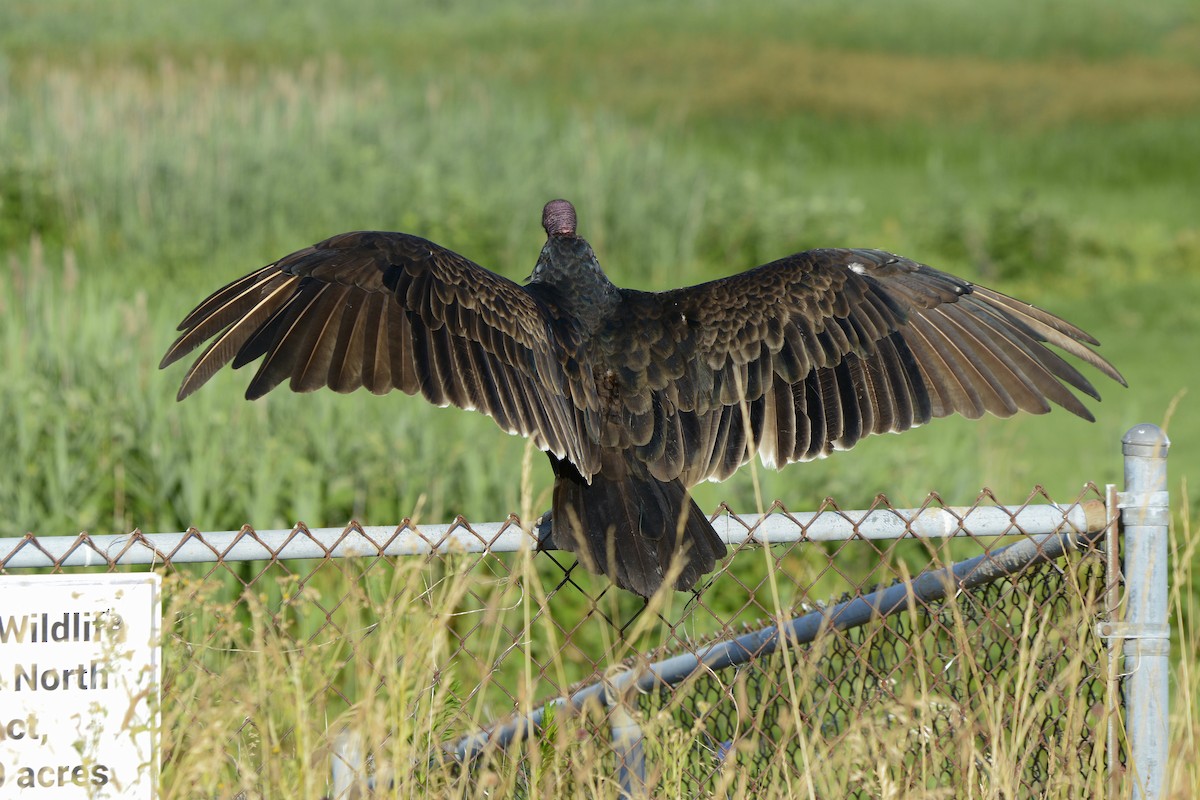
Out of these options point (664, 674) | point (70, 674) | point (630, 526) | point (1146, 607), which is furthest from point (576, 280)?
point (70, 674)

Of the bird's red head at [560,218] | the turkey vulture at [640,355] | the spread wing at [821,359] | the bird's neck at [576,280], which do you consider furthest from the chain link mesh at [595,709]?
the bird's red head at [560,218]

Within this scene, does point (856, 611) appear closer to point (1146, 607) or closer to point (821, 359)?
point (1146, 607)

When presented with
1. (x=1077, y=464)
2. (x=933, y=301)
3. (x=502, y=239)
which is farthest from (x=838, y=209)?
(x=933, y=301)

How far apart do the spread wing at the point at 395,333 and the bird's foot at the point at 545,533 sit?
158mm

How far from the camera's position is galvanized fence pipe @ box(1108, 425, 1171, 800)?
2.53 m

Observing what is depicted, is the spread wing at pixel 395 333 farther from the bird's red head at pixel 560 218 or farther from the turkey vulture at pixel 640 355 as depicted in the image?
the bird's red head at pixel 560 218

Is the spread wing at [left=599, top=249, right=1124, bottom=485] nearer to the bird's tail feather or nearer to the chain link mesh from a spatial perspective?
the bird's tail feather

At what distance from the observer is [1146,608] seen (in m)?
2.55

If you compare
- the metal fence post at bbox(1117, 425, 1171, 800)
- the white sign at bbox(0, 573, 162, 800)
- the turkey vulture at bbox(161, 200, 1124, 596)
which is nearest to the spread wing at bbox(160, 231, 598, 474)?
the turkey vulture at bbox(161, 200, 1124, 596)

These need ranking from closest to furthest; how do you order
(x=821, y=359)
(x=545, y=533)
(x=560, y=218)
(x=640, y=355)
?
Answer: 1. (x=545, y=533)
2. (x=640, y=355)
3. (x=821, y=359)
4. (x=560, y=218)

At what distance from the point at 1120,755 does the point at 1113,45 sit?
24.8m

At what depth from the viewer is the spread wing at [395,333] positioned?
282cm

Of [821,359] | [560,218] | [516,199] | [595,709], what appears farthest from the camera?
[516,199]

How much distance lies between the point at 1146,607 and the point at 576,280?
1.52m
